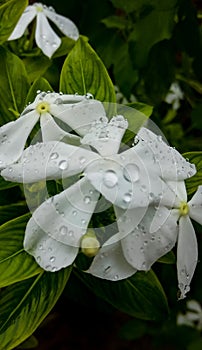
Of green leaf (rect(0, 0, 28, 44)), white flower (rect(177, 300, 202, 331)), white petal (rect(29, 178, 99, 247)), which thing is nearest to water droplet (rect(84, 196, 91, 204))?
white petal (rect(29, 178, 99, 247))

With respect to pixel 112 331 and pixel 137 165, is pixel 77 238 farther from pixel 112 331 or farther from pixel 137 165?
pixel 112 331

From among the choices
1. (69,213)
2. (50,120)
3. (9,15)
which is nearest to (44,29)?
(9,15)

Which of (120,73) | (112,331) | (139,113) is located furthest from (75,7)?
(112,331)

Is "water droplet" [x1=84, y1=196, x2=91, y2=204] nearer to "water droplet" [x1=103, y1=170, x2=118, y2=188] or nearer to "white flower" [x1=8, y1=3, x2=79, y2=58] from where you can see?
"water droplet" [x1=103, y1=170, x2=118, y2=188]

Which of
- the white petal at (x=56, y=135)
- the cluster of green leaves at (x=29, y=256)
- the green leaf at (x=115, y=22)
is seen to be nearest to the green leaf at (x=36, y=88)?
the cluster of green leaves at (x=29, y=256)

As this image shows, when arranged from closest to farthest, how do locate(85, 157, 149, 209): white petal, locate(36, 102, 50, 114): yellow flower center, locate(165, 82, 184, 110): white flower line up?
locate(85, 157, 149, 209): white petal, locate(36, 102, 50, 114): yellow flower center, locate(165, 82, 184, 110): white flower

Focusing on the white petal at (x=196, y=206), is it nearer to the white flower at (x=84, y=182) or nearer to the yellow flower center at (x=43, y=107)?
the white flower at (x=84, y=182)
